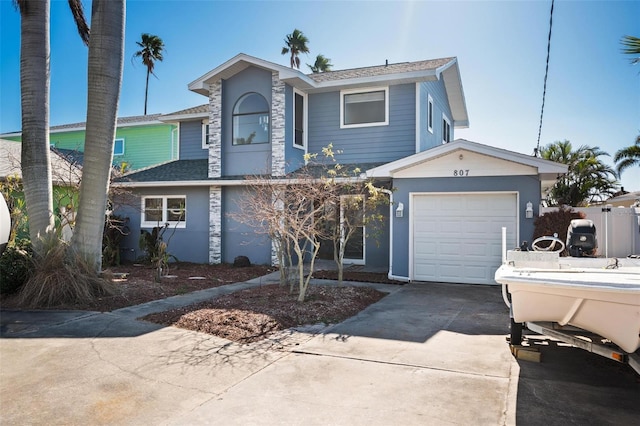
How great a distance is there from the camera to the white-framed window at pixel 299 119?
14341 millimetres

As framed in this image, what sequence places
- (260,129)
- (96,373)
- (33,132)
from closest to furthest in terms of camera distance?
(96,373)
(33,132)
(260,129)

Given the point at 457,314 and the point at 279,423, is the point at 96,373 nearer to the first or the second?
the point at 279,423

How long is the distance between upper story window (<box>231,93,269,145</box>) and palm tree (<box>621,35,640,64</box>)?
9.61m

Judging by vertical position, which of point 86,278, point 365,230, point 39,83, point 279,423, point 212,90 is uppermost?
point 212,90

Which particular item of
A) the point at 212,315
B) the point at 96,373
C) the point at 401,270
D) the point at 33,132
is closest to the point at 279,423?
the point at 96,373

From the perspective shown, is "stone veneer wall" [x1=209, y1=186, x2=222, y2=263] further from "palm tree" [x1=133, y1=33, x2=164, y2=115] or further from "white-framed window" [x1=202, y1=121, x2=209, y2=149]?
"palm tree" [x1=133, y1=33, x2=164, y2=115]

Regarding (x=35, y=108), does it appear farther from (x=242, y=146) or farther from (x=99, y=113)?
(x=242, y=146)

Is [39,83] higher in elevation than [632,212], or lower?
higher

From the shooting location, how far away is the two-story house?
10773mm

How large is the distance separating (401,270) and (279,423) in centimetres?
812

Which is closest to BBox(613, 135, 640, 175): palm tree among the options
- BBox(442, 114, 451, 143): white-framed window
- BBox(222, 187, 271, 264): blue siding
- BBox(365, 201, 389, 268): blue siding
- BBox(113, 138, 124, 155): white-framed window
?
BBox(442, 114, 451, 143): white-framed window

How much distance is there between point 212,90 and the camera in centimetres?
1466

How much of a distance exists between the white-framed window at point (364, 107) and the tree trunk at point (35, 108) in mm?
8339

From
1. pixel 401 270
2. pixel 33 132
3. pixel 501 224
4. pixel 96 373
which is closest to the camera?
pixel 96 373
